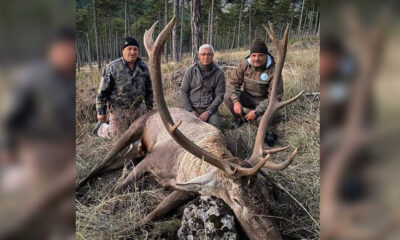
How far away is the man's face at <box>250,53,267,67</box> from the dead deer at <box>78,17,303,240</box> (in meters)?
1.76

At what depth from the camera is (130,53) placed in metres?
5.16

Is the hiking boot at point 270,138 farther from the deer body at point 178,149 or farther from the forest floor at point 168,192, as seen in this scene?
the deer body at point 178,149

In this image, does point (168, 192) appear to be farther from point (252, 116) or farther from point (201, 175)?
point (252, 116)

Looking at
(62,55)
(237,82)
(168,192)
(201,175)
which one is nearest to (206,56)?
(237,82)

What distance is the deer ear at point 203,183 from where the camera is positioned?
8.87ft

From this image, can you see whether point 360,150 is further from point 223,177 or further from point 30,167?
point 223,177

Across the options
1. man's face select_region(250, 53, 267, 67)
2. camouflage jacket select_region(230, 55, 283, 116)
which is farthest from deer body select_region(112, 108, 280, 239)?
man's face select_region(250, 53, 267, 67)

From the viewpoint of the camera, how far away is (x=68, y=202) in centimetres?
72

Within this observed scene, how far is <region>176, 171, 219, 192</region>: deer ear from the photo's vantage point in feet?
8.87

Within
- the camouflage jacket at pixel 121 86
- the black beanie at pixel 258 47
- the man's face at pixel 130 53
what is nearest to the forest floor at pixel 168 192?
the camouflage jacket at pixel 121 86

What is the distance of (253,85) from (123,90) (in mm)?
2060

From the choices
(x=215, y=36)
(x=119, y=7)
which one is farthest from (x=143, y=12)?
(x=215, y=36)

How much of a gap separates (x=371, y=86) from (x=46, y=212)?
61cm

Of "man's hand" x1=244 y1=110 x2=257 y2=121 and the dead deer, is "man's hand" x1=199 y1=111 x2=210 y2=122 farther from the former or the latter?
the dead deer
